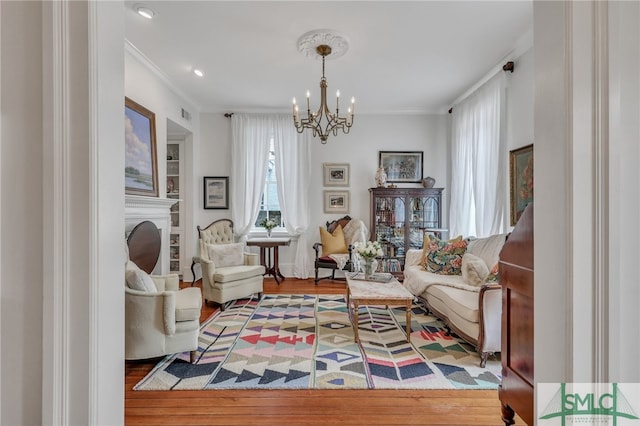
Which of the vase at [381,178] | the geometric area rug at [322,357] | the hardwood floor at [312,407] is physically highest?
the vase at [381,178]

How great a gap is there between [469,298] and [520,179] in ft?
4.99

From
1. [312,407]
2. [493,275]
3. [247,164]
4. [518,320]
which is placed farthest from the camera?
[247,164]

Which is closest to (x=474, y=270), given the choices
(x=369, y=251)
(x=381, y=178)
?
(x=369, y=251)

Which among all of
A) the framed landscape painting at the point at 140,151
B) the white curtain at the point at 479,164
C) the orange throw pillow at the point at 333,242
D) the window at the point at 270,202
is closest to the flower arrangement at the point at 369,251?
the white curtain at the point at 479,164

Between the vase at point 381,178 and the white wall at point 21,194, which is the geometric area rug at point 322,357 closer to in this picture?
the white wall at point 21,194

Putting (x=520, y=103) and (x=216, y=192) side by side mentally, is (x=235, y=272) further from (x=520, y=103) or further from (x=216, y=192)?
(x=520, y=103)

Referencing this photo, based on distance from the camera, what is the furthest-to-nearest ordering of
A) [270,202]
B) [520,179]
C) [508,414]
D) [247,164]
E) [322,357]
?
[270,202], [247,164], [520,179], [322,357], [508,414]

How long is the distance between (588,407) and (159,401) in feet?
7.27

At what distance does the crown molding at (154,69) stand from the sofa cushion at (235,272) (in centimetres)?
259

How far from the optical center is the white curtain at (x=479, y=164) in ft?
11.7

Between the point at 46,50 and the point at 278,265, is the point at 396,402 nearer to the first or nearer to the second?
the point at 46,50

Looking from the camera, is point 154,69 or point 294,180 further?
point 294,180

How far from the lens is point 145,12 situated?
255 centimetres

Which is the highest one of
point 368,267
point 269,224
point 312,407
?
point 269,224
